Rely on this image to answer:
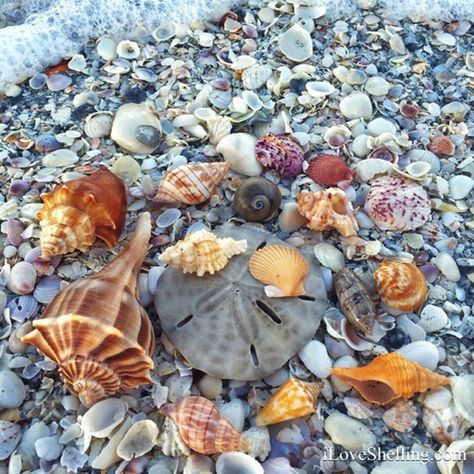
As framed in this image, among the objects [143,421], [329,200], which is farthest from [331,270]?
[143,421]

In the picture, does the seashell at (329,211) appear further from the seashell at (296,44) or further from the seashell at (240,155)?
the seashell at (296,44)

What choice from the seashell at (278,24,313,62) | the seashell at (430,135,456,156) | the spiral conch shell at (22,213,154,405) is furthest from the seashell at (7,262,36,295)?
the seashell at (430,135,456,156)

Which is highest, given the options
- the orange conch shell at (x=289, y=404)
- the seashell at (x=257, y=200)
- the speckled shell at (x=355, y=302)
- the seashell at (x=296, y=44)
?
the seashell at (x=296, y=44)

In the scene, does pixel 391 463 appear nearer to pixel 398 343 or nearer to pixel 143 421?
pixel 398 343

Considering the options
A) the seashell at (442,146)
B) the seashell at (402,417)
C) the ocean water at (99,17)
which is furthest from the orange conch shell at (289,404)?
the ocean water at (99,17)

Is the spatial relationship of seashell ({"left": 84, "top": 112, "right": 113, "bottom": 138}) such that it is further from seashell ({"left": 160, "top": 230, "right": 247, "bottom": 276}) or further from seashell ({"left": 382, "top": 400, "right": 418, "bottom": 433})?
seashell ({"left": 382, "top": 400, "right": 418, "bottom": 433})

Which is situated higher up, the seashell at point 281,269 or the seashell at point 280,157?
the seashell at point 280,157

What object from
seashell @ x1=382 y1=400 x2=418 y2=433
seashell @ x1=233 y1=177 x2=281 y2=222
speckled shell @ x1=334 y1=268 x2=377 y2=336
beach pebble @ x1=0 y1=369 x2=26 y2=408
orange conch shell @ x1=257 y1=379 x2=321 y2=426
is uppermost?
seashell @ x1=233 y1=177 x2=281 y2=222
